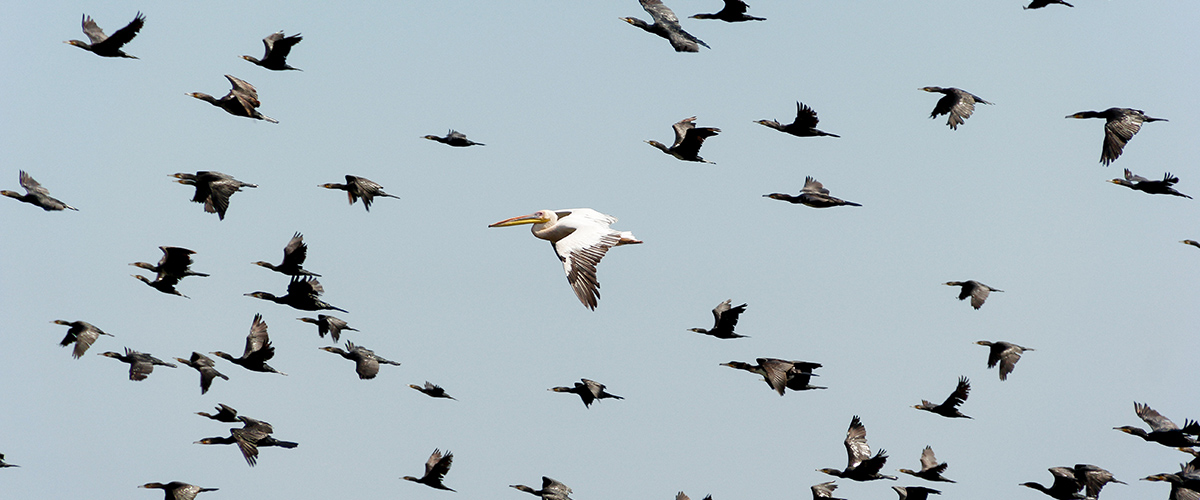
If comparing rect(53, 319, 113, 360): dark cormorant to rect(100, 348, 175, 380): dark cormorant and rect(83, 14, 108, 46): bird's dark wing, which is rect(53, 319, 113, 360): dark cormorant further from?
rect(83, 14, 108, 46): bird's dark wing

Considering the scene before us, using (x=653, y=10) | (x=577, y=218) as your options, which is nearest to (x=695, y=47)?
(x=653, y=10)

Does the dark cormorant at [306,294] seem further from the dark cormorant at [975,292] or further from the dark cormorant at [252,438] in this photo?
the dark cormorant at [975,292]

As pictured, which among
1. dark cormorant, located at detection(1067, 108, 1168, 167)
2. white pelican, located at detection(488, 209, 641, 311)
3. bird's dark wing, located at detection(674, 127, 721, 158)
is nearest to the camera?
white pelican, located at detection(488, 209, 641, 311)

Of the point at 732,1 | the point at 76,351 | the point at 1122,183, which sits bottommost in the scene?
the point at 76,351

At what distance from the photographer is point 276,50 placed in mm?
28297

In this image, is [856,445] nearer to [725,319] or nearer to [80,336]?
[725,319]

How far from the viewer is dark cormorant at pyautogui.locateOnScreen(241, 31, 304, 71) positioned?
92.5 feet

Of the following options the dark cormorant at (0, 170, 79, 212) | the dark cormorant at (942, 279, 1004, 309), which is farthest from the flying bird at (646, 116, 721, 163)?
the dark cormorant at (0, 170, 79, 212)

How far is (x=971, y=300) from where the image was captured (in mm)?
30828

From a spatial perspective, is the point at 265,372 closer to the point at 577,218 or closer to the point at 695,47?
the point at 577,218

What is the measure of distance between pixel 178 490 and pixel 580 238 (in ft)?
32.3

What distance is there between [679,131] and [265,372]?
8.85 meters

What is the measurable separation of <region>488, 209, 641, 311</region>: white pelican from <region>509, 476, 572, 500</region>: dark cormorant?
711cm

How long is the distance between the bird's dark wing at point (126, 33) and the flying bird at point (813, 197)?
39.2 feet
